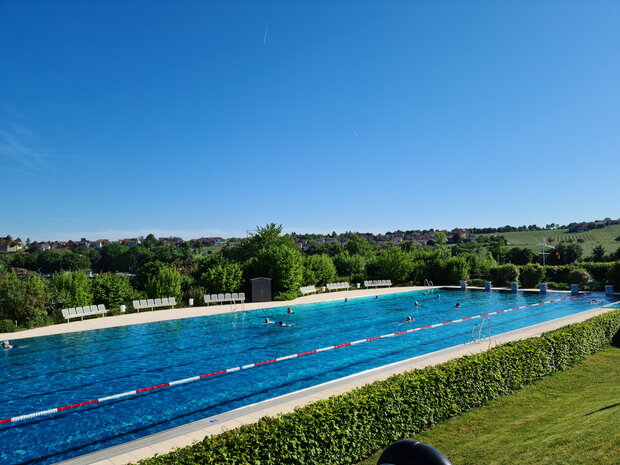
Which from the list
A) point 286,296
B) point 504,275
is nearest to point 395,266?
point 504,275

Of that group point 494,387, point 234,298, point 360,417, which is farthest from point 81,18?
point 494,387

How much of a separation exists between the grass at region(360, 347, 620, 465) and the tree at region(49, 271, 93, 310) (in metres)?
21.3

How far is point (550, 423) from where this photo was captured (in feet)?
23.4

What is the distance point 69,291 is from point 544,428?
2374 centimetres

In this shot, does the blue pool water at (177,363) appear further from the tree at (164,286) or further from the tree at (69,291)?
the tree at (164,286)

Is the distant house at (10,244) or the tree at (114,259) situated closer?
the tree at (114,259)

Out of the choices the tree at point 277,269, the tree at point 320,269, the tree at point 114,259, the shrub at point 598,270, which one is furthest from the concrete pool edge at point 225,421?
the tree at point 114,259

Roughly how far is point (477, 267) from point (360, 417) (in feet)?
119

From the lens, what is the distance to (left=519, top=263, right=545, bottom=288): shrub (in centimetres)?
3344

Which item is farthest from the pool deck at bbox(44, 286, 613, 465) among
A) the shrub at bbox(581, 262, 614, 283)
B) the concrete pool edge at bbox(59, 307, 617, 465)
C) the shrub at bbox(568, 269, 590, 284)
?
the shrub at bbox(581, 262, 614, 283)

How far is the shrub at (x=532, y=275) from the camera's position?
33438 mm

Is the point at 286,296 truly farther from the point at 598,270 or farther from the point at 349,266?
the point at 598,270

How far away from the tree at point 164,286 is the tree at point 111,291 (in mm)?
1476

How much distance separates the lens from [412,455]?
3564mm
